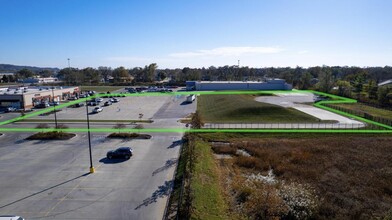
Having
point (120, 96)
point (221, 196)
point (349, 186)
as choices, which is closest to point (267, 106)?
point (349, 186)

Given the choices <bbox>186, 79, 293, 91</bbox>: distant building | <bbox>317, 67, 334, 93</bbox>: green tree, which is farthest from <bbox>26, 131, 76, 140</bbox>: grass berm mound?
<bbox>317, 67, 334, 93</bbox>: green tree

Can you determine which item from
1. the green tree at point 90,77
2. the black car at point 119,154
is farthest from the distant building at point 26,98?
the green tree at point 90,77

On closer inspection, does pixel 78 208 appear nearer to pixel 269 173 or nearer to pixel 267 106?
pixel 269 173

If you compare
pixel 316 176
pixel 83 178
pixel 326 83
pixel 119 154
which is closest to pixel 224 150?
pixel 316 176

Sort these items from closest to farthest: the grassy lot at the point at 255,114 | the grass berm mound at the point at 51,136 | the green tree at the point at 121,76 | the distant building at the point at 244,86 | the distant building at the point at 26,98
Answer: the grass berm mound at the point at 51,136 < the grassy lot at the point at 255,114 < the distant building at the point at 26,98 < the distant building at the point at 244,86 < the green tree at the point at 121,76

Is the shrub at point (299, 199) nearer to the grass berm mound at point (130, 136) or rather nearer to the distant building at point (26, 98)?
the grass berm mound at point (130, 136)

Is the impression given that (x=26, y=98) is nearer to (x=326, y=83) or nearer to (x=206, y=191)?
(x=206, y=191)
